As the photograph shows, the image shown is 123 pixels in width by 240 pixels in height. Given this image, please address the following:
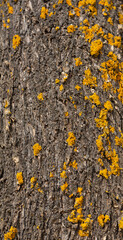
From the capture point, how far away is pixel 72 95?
4.17ft

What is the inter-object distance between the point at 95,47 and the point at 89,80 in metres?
0.18

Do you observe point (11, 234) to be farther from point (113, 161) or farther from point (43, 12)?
point (43, 12)

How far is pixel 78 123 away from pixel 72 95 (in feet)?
0.47

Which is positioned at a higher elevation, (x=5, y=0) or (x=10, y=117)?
(x=5, y=0)

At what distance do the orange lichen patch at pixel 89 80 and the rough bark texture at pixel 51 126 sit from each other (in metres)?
0.02

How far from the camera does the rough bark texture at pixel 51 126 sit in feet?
3.98

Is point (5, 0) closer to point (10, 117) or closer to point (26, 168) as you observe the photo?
point (10, 117)

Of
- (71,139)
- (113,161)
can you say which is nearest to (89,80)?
(71,139)

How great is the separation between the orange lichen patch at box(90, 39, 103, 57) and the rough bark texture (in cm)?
3

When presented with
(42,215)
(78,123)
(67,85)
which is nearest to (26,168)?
(42,215)

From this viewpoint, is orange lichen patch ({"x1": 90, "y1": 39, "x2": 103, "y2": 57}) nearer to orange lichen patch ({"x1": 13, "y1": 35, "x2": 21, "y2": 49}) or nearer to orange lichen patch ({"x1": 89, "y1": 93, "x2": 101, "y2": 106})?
orange lichen patch ({"x1": 89, "y1": 93, "x2": 101, "y2": 106})

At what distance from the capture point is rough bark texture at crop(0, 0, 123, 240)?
1.21 meters

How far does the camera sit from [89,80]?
4.23ft

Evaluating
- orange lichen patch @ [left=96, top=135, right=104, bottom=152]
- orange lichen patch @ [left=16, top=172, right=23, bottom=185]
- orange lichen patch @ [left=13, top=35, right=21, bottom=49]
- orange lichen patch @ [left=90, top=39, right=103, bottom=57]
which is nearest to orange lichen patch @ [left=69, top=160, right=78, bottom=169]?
orange lichen patch @ [left=96, top=135, right=104, bottom=152]
